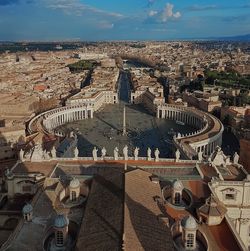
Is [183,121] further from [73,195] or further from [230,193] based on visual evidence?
[73,195]

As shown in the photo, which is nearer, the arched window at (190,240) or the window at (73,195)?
the arched window at (190,240)

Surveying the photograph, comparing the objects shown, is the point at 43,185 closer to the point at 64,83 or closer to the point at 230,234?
the point at 230,234

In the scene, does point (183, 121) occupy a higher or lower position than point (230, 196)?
lower

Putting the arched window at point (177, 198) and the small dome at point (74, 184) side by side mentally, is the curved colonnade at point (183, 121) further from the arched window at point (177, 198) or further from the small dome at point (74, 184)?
the small dome at point (74, 184)

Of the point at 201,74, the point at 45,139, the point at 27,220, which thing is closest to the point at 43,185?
the point at 27,220

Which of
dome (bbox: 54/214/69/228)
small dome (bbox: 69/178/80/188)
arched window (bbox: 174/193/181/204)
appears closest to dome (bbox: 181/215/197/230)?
arched window (bbox: 174/193/181/204)

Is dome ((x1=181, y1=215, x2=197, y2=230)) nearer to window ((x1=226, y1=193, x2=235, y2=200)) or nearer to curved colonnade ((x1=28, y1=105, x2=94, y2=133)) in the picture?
window ((x1=226, y1=193, x2=235, y2=200))

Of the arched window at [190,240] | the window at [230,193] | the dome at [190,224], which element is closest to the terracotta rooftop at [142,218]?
the dome at [190,224]

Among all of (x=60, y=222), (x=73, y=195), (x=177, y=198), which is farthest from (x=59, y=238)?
(x=177, y=198)
